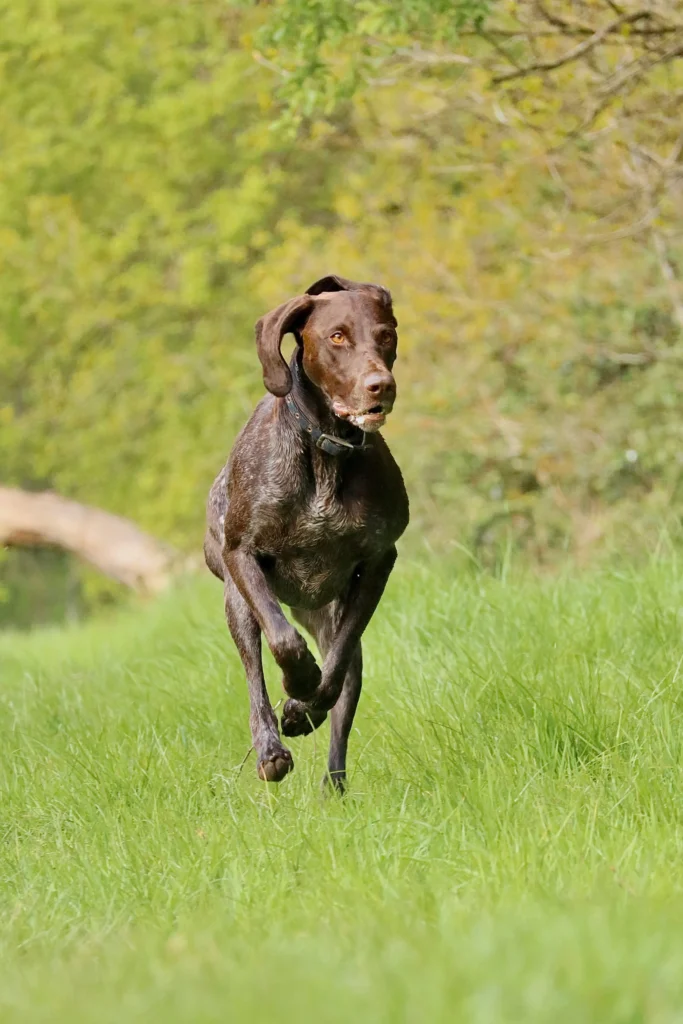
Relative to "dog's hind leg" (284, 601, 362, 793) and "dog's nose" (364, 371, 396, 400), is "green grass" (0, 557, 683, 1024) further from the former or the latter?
"dog's nose" (364, 371, 396, 400)

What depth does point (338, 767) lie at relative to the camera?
5.23m

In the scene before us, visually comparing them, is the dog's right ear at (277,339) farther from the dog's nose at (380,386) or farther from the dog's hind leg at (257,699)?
the dog's hind leg at (257,699)

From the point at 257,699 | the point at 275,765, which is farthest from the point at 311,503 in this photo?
the point at 275,765

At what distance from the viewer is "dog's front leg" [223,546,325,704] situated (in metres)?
4.68

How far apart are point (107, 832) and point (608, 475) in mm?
6974

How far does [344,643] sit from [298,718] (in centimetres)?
Answer: 30

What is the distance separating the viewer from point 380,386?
4348 millimetres

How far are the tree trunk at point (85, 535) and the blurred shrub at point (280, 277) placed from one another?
79cm

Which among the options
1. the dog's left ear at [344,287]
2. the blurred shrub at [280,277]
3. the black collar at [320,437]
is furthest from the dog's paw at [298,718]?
the blurred shrub at [280,277]

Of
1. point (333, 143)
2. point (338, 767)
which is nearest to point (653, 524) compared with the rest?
point (338, 767)

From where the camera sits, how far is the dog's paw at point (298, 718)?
16.4 ft

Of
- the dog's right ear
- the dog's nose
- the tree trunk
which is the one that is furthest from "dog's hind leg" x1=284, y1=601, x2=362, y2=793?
the tree trunk

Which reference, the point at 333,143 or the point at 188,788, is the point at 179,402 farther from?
the point at 188,788

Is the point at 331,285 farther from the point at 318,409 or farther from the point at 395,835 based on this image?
the point at 395,835
